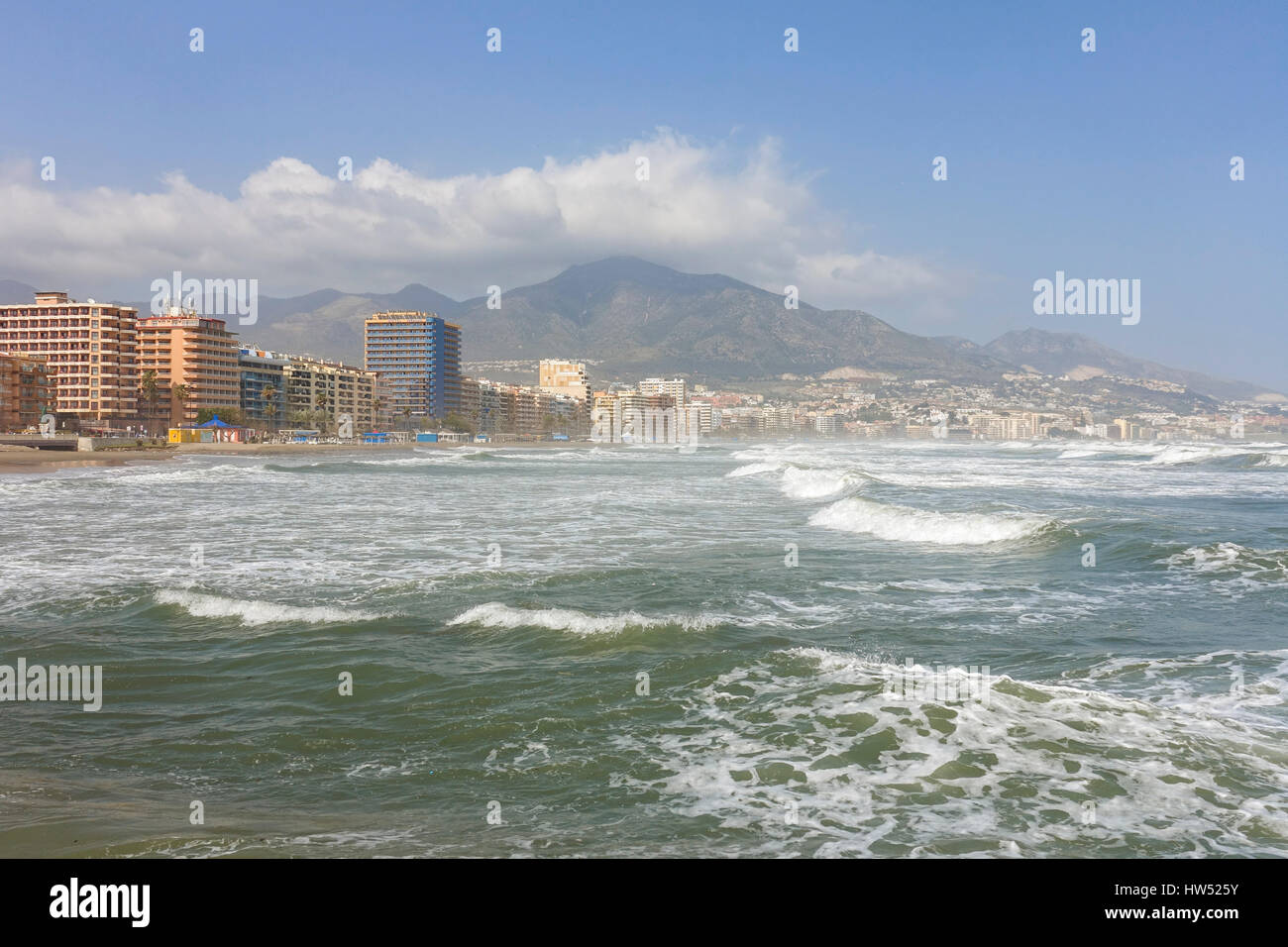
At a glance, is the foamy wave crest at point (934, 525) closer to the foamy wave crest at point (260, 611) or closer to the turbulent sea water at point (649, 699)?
the turbulent sea water at point (649, 699)

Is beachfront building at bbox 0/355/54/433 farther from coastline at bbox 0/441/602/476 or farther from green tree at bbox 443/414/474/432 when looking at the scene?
green tree at bbox 443/414/474/432

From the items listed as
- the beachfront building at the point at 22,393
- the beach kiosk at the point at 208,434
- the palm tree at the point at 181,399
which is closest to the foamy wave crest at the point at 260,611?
the beach kiosk at the point at 208,434

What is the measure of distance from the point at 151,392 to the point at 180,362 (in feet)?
46.3

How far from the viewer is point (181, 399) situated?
437ft

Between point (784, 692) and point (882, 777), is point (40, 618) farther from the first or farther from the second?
point (882, 777)

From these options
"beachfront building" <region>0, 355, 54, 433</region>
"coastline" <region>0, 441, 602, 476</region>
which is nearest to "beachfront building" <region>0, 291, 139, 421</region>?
"beachfront building" <region>0, 355, 54, 433</region>

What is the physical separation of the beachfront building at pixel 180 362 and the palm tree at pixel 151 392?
283 centimetres

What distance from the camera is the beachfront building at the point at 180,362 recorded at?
134m

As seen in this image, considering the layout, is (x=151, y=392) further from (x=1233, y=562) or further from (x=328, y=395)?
(x=1233, y=562)

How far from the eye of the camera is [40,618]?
1207cm

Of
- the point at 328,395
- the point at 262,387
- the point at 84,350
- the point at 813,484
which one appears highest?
the point at 84,350

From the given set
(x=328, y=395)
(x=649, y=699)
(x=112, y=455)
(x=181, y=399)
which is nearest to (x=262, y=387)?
(x=328, y=395)

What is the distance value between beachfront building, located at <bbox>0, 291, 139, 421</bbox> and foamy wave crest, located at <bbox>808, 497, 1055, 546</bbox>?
139 m

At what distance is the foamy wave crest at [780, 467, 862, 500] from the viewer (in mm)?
35944
